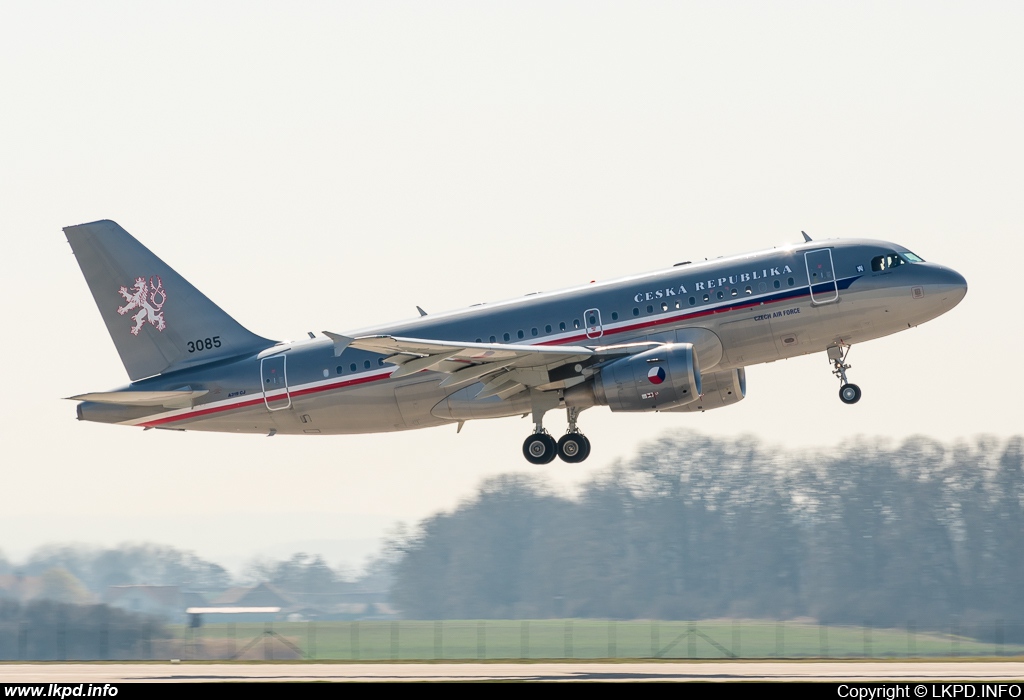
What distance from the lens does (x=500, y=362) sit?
131 feet

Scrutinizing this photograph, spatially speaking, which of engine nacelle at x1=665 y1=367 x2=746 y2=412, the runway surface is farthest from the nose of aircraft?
the runway surface

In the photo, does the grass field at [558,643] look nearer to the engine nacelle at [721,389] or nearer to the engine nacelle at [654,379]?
the engine nacelle at [721,389]

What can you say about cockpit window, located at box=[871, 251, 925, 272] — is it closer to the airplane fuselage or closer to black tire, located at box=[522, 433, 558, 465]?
the airplane fuselage

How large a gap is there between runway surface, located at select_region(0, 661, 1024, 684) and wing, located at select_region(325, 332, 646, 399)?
332 inches

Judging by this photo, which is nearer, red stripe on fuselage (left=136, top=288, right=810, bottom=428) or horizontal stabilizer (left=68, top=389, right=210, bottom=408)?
red stripe on fuselage (left=136, top=288, right=810, bottom=428)

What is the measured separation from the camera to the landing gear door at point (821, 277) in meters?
39.8

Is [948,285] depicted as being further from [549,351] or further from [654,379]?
[549,351]

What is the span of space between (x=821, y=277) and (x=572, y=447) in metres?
9.10

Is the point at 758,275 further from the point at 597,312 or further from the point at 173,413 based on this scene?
the point at 173,413

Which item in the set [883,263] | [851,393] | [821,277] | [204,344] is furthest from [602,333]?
[204,344]

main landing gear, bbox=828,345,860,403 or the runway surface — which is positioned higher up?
main landing gear, bbox=828,345,860,403

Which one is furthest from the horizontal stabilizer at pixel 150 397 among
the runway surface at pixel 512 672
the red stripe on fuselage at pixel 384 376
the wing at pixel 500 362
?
the runway surface at pixel 512 672

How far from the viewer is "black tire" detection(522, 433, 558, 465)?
42.3m

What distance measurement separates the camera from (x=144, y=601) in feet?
251
